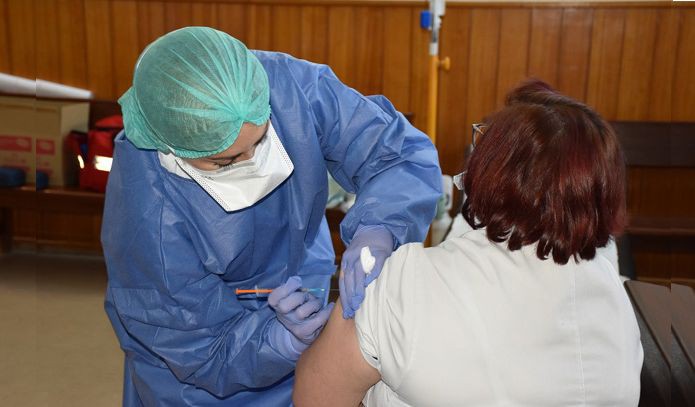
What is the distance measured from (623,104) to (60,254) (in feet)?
10.7

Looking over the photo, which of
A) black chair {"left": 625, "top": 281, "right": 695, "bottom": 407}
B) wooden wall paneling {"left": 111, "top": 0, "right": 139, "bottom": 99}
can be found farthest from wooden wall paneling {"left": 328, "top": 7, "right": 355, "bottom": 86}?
black chair {"left": 625, "top": 281, "right": 695, "bottom": 407}

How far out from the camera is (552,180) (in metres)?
0.98

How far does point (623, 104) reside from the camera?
3.61 meters

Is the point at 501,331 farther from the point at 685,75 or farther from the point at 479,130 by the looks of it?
the point at 685,75

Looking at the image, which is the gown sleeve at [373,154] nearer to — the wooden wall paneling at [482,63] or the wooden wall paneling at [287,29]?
the wooden wall paneling at [482,63]

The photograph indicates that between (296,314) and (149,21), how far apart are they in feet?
9.73

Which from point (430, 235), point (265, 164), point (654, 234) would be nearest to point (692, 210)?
point (654, 234)

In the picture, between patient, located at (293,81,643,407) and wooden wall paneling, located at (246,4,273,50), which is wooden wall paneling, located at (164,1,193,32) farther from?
patient, located at (293,81,643,407)

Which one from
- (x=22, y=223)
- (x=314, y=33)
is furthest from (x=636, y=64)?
(x=22, y=223)

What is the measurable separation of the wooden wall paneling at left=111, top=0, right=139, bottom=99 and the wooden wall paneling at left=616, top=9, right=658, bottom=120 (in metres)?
2.54

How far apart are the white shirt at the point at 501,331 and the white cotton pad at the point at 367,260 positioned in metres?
0.16

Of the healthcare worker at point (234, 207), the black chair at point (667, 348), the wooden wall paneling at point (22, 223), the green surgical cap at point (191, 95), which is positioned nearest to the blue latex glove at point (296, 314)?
the healthcare worker at point (234, 207)

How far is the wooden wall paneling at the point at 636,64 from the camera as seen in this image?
11.4ft

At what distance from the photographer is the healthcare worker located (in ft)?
4.01
